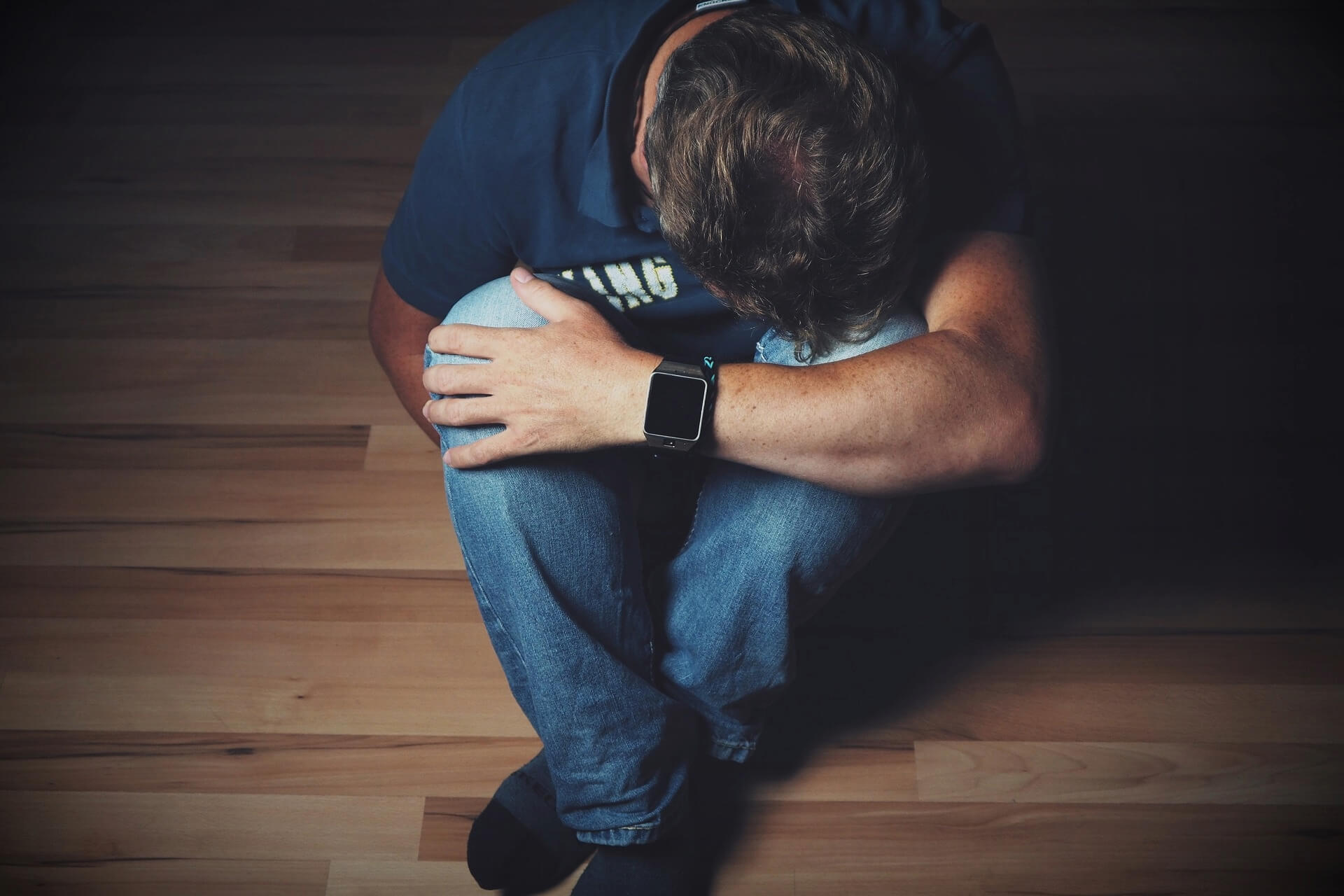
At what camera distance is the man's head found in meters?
0.85

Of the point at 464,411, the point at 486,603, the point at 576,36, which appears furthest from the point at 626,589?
the point at 576,36

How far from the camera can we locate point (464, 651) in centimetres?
140

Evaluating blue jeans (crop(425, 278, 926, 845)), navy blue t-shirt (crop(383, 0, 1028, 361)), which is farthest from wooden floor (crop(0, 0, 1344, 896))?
navy blue t-shirt (crop(383, 0, 1028, 361))

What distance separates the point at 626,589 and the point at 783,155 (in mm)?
491

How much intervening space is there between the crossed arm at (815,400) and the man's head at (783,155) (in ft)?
0.35

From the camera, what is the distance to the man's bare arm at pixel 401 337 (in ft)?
4.09

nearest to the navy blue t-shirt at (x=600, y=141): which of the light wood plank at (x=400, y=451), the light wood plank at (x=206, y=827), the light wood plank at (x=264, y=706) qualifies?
the light wood plank at (x=400, y=451)

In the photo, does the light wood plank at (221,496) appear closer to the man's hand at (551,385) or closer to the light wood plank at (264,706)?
the light wood plank at (264,706)

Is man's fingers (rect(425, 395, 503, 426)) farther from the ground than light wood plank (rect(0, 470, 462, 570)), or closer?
farther from the ground

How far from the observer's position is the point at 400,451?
5.09ft

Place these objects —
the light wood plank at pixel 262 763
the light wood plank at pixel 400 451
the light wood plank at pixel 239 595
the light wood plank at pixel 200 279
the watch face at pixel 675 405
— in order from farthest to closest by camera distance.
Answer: the light wood plank at pixel 200 279
the light wood plank at pixel 400 451
the light wood plank at pixel 239 595
the light wood plank at pixel 262 763
the watch face at pixel 675 405

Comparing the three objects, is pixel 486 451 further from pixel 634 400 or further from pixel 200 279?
pixel 200 279

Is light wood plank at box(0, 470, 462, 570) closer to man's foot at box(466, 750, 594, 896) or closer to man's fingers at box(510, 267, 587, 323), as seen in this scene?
man's foot at box(466, 750, 594, 896)

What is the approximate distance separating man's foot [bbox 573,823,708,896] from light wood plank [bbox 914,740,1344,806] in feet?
1.13
